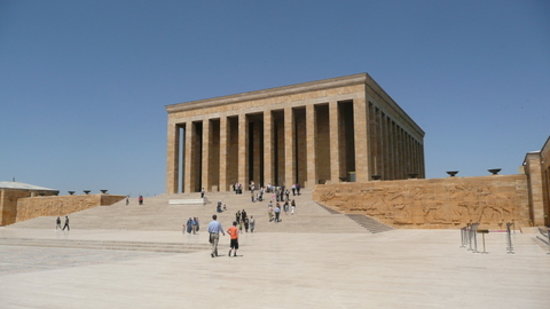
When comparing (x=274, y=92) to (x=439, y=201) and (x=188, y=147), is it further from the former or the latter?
(x=439, y=201)

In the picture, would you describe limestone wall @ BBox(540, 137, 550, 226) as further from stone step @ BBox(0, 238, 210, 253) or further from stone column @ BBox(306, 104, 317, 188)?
stone column @ BBox(306, 104, 317, 188)

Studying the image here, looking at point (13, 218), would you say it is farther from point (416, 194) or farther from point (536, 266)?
point (536, 266)

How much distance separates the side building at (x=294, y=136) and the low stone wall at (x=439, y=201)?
5339mm

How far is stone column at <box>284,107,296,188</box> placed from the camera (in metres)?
33.9

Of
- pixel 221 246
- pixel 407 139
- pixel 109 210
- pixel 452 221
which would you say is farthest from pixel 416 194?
pixel 407 139

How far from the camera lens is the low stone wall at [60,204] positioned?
116 ft

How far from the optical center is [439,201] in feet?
76.2

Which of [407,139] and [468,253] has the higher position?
[407,139]

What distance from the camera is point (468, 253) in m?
10.7

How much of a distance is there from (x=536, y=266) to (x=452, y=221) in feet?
50.5

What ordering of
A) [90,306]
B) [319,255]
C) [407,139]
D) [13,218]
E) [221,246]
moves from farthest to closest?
[407,139] → [13,218] → [221,246] → [319,255] → [90,306]

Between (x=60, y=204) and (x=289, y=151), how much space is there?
2097 cm

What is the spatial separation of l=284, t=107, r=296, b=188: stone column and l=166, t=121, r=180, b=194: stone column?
1169 cm

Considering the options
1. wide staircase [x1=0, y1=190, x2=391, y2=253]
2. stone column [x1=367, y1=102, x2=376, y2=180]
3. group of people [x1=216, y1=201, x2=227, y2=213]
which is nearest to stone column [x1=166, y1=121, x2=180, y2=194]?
wide staircase [x1=0, y1=190, x2=391, y2=253]
